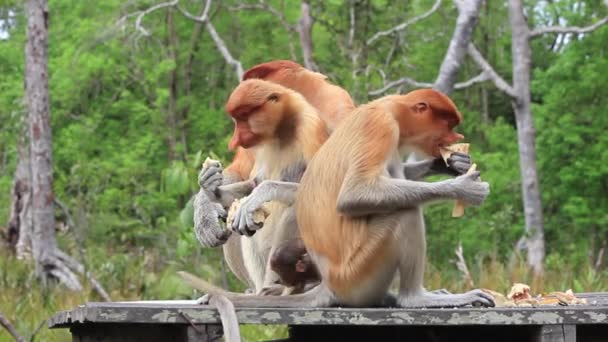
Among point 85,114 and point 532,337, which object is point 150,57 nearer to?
point 85,114

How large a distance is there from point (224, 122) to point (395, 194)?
73.1 feet

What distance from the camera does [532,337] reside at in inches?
147

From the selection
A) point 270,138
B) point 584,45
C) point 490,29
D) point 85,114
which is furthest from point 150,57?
point 270,138

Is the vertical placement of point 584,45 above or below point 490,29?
below

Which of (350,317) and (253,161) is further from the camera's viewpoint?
(253,161)

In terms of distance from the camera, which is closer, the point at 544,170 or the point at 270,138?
the point at 270,138

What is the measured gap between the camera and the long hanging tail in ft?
12.6

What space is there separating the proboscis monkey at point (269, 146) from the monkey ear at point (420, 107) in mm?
525

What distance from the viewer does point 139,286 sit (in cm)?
1002

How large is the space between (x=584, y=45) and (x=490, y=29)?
684 cm

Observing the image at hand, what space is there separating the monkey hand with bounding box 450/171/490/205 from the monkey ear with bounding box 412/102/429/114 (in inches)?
12.4

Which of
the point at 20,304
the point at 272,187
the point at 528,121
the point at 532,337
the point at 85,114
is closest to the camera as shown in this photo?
the point at 532,337

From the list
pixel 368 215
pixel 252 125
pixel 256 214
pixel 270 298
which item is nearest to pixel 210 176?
pixel 252 125

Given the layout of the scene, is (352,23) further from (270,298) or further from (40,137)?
(270,298)
